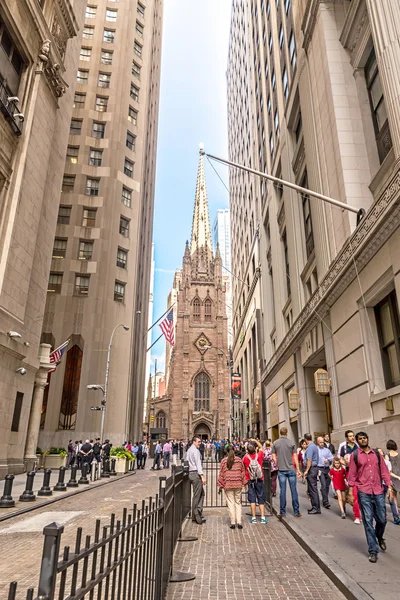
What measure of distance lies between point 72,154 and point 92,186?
12.1ft

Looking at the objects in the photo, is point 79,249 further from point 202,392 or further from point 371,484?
point 202,392

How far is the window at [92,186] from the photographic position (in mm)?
39062

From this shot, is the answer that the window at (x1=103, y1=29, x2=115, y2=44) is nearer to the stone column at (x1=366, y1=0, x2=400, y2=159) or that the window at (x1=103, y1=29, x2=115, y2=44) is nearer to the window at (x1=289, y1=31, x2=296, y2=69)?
the window at (x1=289, y1=31, x2=296, y2=69)

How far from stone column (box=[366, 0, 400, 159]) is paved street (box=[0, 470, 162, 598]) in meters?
12.0

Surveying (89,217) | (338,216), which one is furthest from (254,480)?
(89,217)

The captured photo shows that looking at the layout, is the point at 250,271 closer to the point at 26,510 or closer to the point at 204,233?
the point at 26,510

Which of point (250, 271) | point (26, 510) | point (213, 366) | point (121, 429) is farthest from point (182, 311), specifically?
point (26, 510)

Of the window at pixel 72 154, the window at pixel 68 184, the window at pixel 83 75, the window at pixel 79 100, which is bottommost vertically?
the window at pixel 68 184

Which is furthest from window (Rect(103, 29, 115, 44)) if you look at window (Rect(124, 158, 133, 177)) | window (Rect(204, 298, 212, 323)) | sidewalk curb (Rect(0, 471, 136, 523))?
window (Rect(204, 298, 212, 323))

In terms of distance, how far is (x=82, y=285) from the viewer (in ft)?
120

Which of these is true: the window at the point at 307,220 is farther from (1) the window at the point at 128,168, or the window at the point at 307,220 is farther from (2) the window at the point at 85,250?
(1) the window at the point at 128,168

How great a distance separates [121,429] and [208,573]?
30.7 metres

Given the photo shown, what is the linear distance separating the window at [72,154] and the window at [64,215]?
4.73 metres

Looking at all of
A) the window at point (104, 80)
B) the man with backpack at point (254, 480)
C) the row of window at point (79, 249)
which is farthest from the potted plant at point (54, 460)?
the window at point (104, 80)
